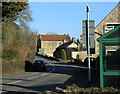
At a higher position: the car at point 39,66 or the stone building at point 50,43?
the stone building at point 50,43

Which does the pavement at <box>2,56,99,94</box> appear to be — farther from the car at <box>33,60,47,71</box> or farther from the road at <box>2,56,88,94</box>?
the car at <box>33,60,47,71</box>

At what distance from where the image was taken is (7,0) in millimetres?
24656

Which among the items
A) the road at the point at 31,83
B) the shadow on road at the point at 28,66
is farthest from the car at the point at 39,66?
the road at the point at 31,83

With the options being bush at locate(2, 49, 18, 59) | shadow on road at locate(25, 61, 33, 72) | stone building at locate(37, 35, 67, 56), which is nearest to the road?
bush at locate(2, 49, 18, 59)

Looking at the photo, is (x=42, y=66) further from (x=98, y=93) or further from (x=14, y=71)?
(x=98, y=93)

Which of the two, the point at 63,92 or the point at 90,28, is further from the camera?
the point at 90,28

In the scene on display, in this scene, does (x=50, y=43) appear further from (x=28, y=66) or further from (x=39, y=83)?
(x=39, y=83)

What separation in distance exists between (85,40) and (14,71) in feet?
52.2

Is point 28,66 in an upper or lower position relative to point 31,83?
upper

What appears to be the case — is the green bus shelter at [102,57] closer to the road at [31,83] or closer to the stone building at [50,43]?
the road at [31,83]

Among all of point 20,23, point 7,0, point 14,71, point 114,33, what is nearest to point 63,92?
point 114,33

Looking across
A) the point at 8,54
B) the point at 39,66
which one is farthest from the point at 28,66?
the point at 8,54

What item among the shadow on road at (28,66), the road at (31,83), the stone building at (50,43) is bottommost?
the road at (31,83)

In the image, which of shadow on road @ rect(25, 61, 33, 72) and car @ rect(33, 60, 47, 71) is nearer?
car @ rect(33, 60, 47, 71)
